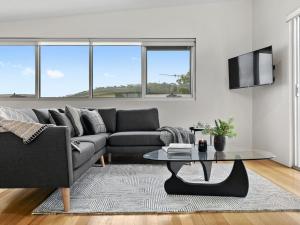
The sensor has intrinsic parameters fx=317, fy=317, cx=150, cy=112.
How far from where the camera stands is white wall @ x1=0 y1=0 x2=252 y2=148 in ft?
18.8

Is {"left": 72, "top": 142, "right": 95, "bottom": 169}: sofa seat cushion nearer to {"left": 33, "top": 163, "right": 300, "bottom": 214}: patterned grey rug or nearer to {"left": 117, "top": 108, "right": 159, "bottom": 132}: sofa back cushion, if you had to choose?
{"left": 33, "top": 163, "right": 300, "bottom": 214}: patterned grey rug

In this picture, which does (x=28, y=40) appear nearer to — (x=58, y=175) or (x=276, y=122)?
(x=58, y=175)

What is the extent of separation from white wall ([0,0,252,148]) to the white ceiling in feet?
0.65

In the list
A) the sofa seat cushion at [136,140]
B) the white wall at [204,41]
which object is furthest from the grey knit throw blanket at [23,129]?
the white wall at [204,41]

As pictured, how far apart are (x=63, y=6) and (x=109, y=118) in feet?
6.47

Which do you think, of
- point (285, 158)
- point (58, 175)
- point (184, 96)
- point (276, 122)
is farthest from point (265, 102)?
point (58, 175)

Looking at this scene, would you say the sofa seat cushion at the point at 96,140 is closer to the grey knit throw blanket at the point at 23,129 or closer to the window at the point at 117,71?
the grey knit throw blanket at the point at 23,129

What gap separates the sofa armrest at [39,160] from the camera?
247cm

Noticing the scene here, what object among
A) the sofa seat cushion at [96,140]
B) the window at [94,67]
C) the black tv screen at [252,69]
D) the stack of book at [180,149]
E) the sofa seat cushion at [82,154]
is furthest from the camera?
the window at [94,67]

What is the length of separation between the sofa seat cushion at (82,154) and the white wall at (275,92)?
2.76 m

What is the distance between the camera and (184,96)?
19.5ft

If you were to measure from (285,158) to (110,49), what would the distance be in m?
3.52

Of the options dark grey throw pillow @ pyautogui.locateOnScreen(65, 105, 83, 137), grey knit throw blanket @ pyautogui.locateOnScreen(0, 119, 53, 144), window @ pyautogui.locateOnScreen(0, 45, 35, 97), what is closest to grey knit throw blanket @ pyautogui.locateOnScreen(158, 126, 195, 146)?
dark grey throw pillow @ pyautogui.locateOnScreen(65, 105, 83, 137)

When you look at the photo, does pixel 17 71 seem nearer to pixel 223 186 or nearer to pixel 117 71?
pixel 117 71
